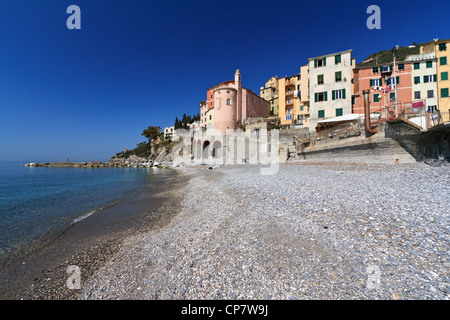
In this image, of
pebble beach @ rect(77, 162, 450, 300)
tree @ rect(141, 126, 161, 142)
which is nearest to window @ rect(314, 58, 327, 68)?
pebble beach @ rect(77, 162, 450, 300)

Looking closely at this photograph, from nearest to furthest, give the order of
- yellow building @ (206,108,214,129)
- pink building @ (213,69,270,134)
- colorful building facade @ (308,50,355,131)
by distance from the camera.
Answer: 1. colorful building facade @ (308,50,355,131)
2. pink building @ (213,69,270,134)
3. yellow building @ (206,108,214,129)

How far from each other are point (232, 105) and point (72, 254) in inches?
1823

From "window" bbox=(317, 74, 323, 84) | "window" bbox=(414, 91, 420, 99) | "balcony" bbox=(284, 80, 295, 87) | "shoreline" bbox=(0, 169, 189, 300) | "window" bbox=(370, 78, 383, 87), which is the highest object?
"balcony" bbox=(284, 80, 295, 87)

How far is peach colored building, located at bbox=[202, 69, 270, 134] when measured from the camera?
47.5 m

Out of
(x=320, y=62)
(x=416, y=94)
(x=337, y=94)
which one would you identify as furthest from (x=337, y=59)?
(x=416, y=94)

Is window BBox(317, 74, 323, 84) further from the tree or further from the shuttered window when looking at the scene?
the tree

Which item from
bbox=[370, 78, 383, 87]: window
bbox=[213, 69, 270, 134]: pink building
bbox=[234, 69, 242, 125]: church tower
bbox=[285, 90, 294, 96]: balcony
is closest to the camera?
bbox=[370, 78, 383, 87]: window

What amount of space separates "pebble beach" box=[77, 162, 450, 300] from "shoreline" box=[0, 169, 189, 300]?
60cm

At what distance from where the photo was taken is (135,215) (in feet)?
32.7
